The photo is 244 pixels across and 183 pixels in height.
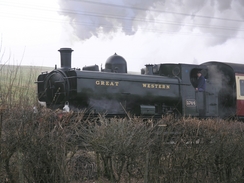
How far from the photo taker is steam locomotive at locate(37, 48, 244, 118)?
12758mm

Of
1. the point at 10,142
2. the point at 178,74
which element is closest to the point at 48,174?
the point at 10,142

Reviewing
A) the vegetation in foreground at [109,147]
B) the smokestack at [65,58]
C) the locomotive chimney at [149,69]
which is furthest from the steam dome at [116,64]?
the vegetation in foreground at [109,147]

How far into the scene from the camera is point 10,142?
5070 mm

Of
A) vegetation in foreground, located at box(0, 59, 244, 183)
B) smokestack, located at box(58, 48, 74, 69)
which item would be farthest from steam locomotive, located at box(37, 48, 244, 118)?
vegetation in foreground, located at box(0, 59, 244, 183)

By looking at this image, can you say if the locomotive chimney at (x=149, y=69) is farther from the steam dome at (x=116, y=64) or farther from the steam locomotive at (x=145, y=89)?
the steam dome at (x=116, y=64)

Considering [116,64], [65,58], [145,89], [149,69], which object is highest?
[65,58]

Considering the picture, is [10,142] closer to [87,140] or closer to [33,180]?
[33,180]

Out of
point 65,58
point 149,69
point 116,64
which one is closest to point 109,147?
point 65,58

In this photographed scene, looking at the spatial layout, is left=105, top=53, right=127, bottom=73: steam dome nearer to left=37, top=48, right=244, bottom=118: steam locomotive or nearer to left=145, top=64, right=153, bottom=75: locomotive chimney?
left=37, top=48, right=244, bottom=118: steam locomotive

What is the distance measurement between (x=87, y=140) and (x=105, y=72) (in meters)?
7.81

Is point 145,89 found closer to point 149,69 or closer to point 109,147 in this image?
point 149,69

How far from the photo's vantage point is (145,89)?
564 inches

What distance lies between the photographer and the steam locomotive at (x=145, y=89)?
12758mm

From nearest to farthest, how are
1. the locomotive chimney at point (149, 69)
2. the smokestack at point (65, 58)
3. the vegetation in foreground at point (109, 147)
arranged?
the vegetation in foreground at point (109, 147)
the smokestack at point (65, 58)
the locomotive chimney at point (149, 69)
